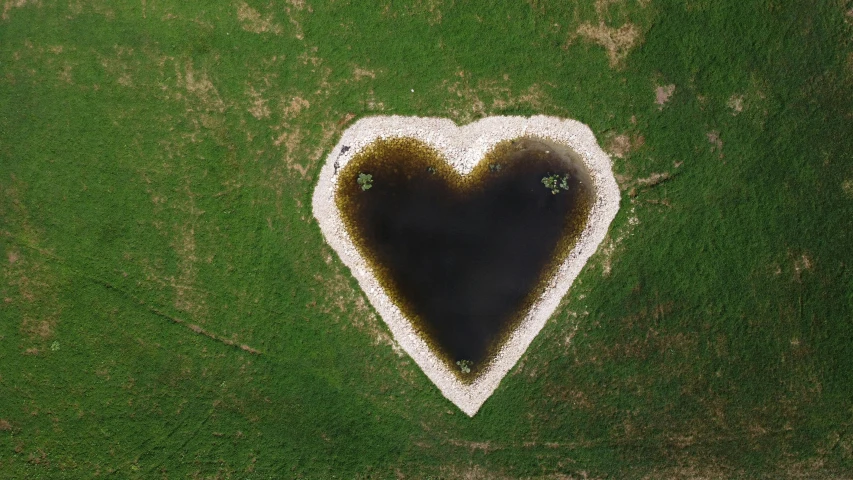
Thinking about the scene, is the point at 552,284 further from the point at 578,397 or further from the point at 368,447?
the point at 368,447

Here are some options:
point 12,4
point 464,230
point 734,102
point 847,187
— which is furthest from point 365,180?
point 847,187

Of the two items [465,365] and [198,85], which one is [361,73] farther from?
[465,365]

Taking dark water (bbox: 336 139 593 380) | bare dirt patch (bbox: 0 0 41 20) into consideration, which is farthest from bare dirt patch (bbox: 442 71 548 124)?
bare dirt patch (bbox: 0 0 41 20)

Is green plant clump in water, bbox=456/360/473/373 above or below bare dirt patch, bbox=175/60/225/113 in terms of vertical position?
below

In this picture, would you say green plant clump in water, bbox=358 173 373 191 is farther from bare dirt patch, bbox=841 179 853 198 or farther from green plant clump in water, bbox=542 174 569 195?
bare dirt patch, bbox=841 179 853 198

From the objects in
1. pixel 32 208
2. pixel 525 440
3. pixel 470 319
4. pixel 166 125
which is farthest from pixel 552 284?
pixel 32 208

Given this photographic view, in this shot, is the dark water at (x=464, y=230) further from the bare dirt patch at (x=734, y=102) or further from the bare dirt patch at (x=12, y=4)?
the bare dirt patch at (x=12, y=4)

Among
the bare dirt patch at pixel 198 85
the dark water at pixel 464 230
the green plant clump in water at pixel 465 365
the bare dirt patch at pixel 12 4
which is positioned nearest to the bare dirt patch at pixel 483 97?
the dark water at pixel 464 230
